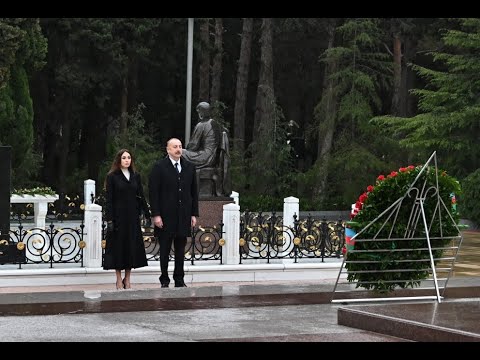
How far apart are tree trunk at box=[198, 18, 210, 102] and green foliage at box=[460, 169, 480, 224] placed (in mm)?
16978

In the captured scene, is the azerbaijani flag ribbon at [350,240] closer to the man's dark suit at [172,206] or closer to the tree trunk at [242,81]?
the man's dark suit at [172,206]

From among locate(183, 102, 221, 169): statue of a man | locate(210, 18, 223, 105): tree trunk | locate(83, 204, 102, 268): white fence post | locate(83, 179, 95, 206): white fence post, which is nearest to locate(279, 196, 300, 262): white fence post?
locate(183, 102, 221, 169): statue of a man

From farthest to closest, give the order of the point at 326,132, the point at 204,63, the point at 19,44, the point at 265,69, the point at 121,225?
the point at 204,63
the point at 265,69
the point at 326,132
the point at 19,44
the point at 121,225

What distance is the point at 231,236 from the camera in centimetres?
1859

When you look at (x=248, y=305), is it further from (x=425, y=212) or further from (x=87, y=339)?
(x=87, y=339)

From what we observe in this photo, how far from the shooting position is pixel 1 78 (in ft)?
105

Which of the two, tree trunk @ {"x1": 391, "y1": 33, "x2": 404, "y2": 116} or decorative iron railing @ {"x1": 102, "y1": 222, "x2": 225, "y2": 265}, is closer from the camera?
decorative iron railing @ {"x1": 102, "y1": 222, "x2": 225, "y2": 265}

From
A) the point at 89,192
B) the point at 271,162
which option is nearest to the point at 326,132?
the point at 271,162

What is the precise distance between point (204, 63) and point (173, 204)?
118 ft

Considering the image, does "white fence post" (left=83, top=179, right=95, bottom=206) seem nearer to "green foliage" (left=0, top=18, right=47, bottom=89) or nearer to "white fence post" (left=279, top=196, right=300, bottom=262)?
"green foliage" (left=0, top=18, right=47, bottom=89)

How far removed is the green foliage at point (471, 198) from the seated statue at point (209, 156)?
1529 cm

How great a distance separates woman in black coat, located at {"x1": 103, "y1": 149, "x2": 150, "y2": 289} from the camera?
15.6m

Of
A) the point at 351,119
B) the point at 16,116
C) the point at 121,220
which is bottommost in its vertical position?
the point at 121,220

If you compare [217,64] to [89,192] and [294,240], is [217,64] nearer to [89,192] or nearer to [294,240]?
[89,192]
